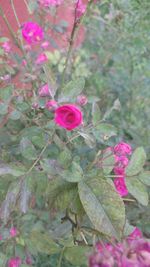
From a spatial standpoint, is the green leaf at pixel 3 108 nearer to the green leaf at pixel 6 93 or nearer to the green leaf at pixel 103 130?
the green leaf at pixel 6 93

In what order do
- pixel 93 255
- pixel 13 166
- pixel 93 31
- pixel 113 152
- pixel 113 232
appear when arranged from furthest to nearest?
pixel 93 31, pixel 113 152, pixel 13 166, pixel 113 232, pixel 93 255

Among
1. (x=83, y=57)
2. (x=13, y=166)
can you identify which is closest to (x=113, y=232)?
(x=13, y=166)

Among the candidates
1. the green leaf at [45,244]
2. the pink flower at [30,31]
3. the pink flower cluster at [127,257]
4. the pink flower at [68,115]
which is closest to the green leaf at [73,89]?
the pink flower at [68,115]

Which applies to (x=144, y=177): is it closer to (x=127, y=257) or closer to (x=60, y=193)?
(x=60, y=193)

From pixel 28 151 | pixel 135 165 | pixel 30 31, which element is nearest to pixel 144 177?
pixel 135 165

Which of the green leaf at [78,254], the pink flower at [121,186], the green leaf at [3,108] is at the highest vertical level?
the green leaf at [3,108]

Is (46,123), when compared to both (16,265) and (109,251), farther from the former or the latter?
(109,251)
